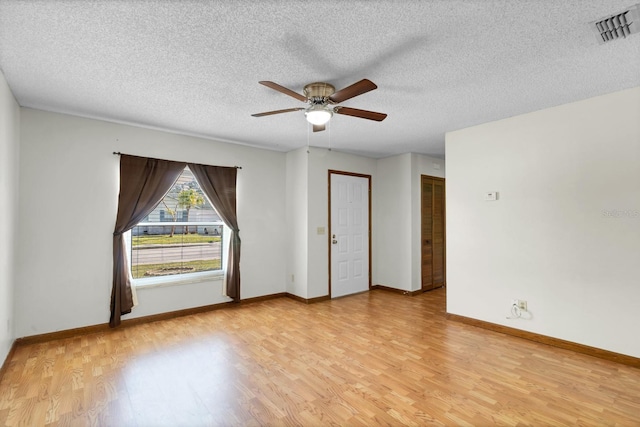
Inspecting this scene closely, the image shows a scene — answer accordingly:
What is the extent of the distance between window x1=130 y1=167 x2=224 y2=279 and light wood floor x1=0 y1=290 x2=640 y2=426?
2.76 ft

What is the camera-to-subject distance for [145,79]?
8.77ft

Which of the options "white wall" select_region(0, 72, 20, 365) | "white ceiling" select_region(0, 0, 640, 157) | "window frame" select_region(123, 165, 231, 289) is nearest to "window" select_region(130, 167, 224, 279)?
"window frame" select_region(123, 165, 231, 289)

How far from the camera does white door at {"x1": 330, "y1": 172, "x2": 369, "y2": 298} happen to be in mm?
5480

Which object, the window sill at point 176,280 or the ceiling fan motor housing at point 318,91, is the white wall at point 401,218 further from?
the ceiling fan motor housing at point 318,91

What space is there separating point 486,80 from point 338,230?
11.1 feet

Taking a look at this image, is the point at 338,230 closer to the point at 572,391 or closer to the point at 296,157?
the point at 296,157

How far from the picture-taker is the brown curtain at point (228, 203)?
4629mm

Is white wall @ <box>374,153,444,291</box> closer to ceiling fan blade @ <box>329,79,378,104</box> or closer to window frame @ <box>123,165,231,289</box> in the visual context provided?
window frame @ <box>123,165,231,289</box>

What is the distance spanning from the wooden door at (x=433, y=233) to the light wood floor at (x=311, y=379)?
6.43 feet

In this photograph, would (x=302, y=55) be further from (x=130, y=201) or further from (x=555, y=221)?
(x=555, y=221)

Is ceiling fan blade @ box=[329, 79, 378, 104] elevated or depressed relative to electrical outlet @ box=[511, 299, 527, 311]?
elevated

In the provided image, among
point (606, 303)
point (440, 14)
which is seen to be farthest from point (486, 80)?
point (606, 303)

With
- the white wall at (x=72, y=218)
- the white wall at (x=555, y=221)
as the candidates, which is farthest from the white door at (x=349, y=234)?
the white wall at (x=72, y=218)

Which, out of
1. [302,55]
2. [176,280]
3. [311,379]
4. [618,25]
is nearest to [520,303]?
[311,379]
